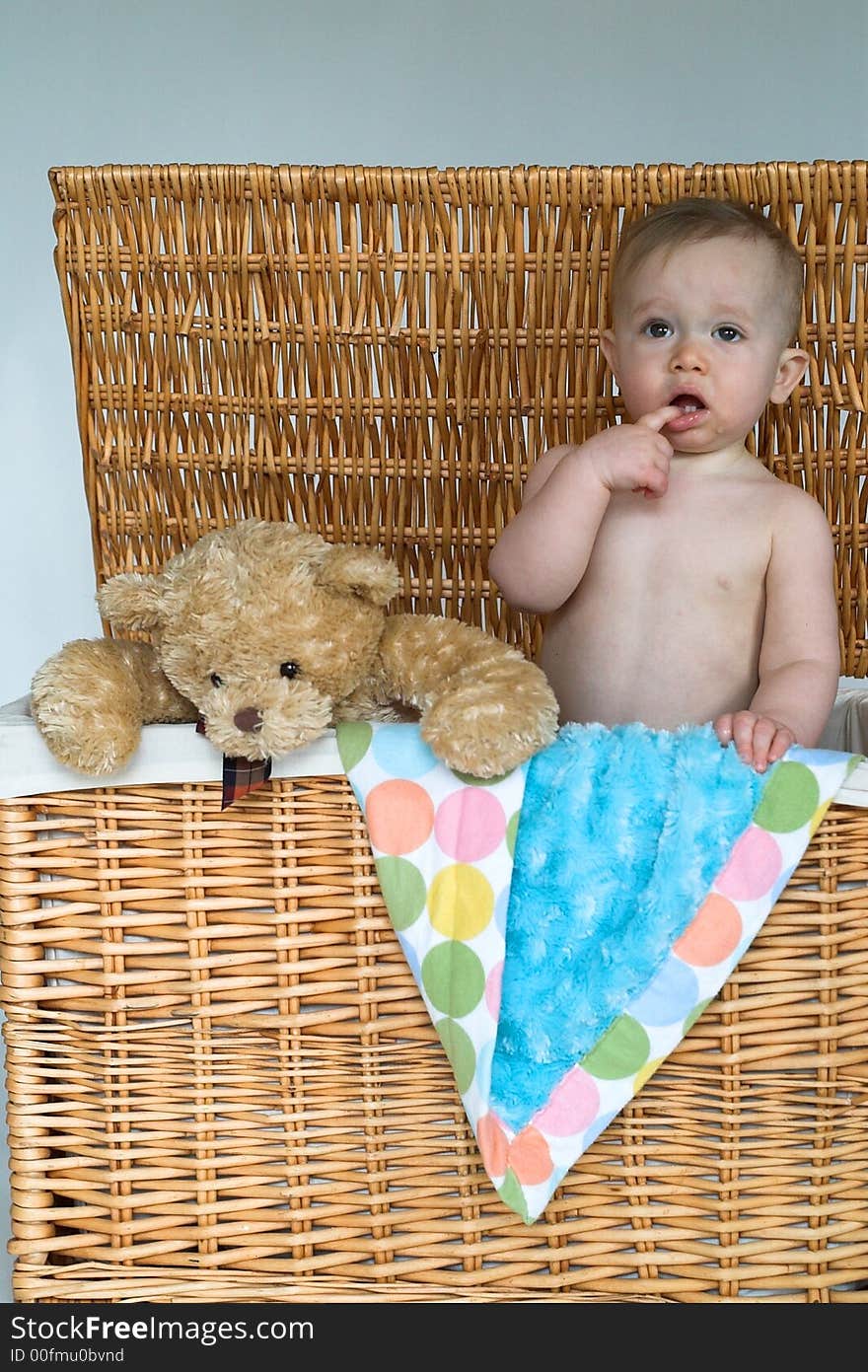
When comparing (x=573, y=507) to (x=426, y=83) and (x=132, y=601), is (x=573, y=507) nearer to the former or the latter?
(x=132, y=601)

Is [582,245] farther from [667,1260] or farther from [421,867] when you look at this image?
[667,1260]

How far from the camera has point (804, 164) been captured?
1.43 meters

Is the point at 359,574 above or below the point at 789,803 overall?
above

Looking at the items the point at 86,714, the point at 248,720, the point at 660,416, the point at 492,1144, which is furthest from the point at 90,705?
the point at 660,416

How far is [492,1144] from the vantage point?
3.73 ft

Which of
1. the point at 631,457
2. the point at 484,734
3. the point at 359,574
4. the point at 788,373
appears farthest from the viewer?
the point at 788,373

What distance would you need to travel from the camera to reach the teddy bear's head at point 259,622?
1.13 metres

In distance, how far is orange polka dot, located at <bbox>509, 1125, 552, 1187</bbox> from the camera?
3.72ft

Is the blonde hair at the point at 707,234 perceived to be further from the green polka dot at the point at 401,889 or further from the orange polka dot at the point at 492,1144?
the orange polka dot at the point at 492,1144

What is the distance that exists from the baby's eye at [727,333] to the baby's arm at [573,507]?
0.08 m

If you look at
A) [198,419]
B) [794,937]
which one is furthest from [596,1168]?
[198,419]

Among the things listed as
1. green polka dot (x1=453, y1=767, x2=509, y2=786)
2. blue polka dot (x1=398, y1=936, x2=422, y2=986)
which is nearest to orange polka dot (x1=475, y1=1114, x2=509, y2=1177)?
blue polka dot (x1=398, y1=936, x2=422, y2=986)

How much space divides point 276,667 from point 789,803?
402 millimetres

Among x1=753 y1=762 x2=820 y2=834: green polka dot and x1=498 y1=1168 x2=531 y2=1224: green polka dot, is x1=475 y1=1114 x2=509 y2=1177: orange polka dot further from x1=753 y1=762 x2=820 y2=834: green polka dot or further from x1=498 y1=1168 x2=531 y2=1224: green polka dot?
x1=753 y1=762 x2=820 y2=834: green polka dot
